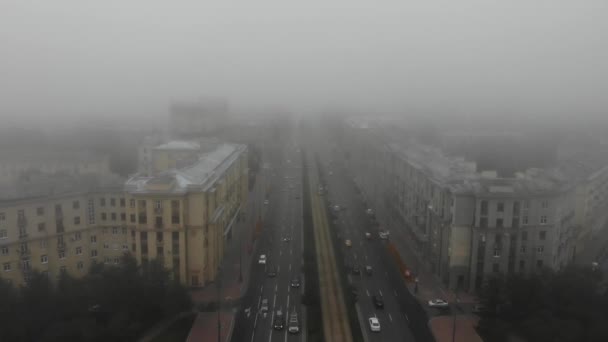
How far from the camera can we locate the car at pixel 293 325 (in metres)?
15.3

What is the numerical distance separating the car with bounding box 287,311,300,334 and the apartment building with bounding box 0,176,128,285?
771cm

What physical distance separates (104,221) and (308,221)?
1169 cm

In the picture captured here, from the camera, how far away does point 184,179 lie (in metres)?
19.3

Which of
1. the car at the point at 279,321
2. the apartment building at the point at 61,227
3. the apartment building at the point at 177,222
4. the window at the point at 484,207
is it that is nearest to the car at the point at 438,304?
the window at the point at 484,207

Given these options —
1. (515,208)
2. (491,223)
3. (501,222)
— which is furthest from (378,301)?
(515,208)

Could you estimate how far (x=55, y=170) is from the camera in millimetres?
22109

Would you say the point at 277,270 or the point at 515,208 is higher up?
the point at 515,208

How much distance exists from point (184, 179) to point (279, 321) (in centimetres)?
663

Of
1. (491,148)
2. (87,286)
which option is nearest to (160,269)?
(87,286)

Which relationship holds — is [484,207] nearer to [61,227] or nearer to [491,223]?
[491,223]

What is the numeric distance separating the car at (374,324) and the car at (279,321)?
104 inches

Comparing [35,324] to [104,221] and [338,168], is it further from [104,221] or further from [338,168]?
[338,168]

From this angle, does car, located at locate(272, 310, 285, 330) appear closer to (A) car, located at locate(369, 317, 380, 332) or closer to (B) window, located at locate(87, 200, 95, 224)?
(A) car, located at locate(369, 317, 380, 332)

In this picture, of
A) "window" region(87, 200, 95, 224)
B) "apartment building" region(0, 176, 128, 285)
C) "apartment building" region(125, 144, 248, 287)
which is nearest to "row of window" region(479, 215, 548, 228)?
"apartment building" region(125, 144, 248, 287)
